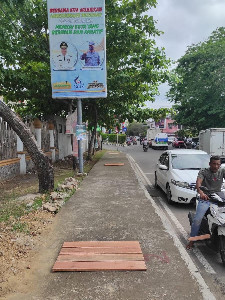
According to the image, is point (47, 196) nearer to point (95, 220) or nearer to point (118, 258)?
point (95, 220)

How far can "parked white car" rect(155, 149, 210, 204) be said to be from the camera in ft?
24.6

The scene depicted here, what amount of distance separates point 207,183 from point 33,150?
5.37 m

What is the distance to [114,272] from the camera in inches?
153

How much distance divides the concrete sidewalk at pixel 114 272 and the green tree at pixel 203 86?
836 inches

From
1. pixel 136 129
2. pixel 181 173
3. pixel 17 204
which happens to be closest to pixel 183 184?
pixel 181 173

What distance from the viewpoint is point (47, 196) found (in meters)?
8.14

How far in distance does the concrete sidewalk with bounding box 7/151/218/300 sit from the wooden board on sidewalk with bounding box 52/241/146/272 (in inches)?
3.9

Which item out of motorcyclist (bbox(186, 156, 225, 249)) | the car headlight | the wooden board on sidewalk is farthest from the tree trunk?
motorcyclist (bbox(186, 156, 225, 249))

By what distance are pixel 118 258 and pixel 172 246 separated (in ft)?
3.39

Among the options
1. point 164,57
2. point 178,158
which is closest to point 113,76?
point 164,57

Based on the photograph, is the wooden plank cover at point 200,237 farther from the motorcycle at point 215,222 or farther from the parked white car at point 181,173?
the parked white car at point 181,173

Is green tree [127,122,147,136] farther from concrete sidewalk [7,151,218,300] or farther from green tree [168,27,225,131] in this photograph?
concrete sidewalk [7,151,218,300]

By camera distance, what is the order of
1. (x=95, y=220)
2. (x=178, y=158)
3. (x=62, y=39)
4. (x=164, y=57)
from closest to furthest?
(x=95, y=220) < (x=178, y=158) < (x=62, y=39) < (x=164, y=57)

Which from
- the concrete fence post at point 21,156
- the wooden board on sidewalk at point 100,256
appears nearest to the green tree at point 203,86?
the concrete fence post at point 21,156
